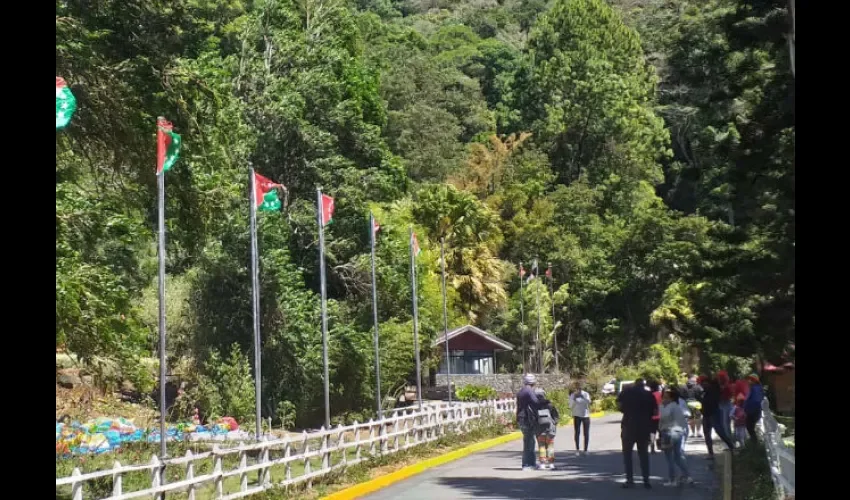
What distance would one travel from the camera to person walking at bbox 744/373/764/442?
26000mm

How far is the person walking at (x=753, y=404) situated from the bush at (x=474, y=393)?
31310mm

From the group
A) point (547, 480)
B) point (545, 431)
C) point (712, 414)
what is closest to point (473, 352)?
point (712, 414)

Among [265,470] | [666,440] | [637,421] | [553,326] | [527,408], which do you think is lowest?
[265,470]

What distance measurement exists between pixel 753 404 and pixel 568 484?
24.3ft

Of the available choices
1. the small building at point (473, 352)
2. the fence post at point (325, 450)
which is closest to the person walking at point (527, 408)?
the fence post at point (325, 450)

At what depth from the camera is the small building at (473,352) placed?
6444 centimetres

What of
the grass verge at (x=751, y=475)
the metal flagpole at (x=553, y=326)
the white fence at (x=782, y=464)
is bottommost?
the grass verge at (x=751, y=475)

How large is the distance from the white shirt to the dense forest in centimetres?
443

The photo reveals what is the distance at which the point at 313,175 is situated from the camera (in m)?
48.5

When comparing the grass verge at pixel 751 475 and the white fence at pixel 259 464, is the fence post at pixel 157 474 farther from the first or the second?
the grass verge at pixel 751 475

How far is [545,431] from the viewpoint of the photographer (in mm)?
24188

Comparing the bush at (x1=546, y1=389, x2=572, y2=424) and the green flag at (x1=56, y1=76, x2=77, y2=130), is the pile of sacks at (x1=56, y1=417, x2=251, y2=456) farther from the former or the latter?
the bush at (x1=546, y1=389, x2=572, y2=424)

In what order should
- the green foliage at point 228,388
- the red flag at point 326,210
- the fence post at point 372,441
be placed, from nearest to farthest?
the fence post at point 372,441
the red flag at point 326,210
the green foliage at point 228,388

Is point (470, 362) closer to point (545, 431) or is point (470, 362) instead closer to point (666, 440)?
point (545, 431)
